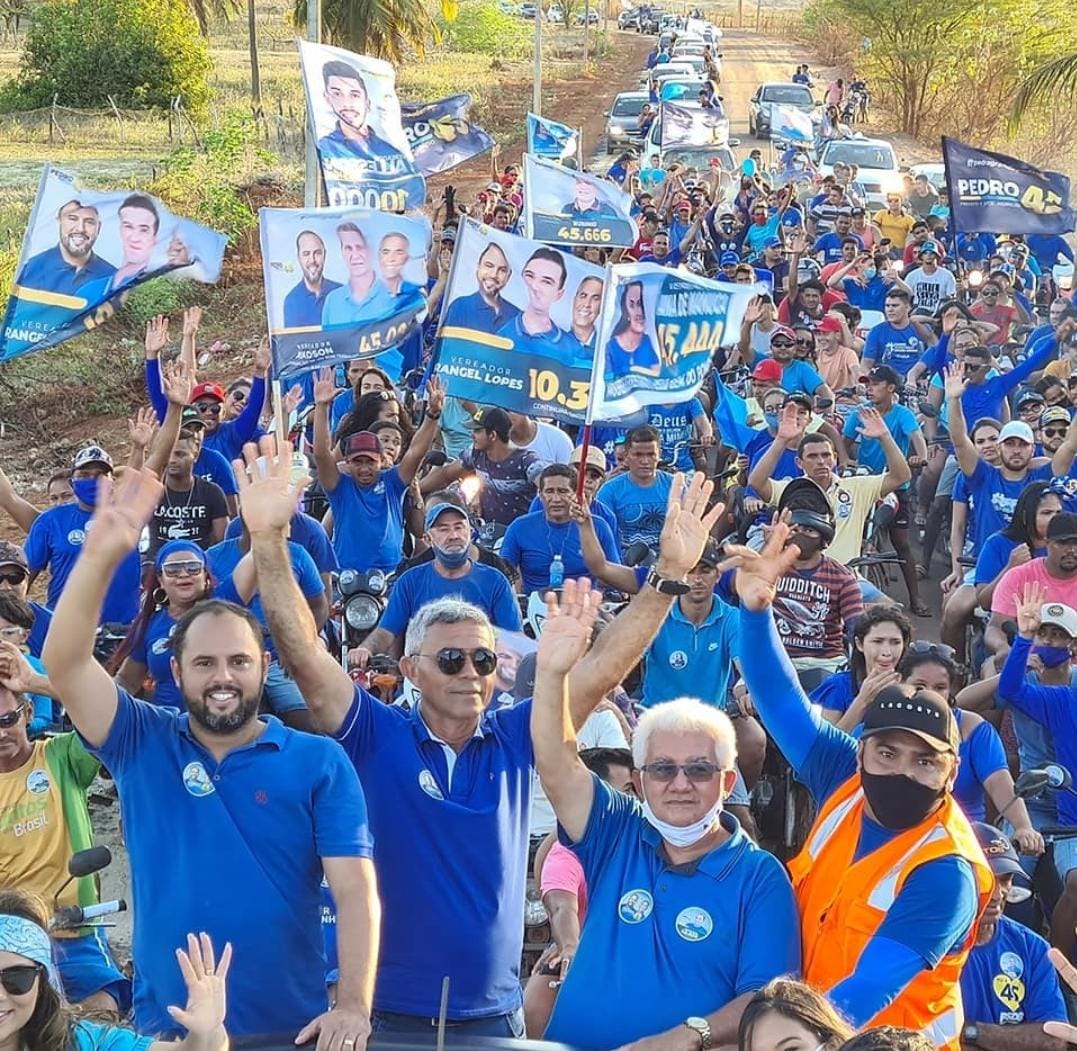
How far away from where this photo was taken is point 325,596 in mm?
7555

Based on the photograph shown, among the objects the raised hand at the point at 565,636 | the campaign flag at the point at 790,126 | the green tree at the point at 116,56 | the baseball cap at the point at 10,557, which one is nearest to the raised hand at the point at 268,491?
the raised hand at the point at 565,636

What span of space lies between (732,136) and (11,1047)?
43.9 metres

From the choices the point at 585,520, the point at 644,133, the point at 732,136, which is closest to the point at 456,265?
the point at 585,520

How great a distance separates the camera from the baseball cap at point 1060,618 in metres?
6.43

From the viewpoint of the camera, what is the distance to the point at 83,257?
9.58 meters

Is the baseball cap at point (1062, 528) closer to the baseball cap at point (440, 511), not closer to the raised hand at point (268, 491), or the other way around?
the baseball cap at point (440, 511)

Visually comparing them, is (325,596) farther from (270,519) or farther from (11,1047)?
(11,1047)

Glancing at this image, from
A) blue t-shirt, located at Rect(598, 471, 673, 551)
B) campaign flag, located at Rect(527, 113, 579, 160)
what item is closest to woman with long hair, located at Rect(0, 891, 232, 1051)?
blue t-shirt, located at Rect(598, 471, 673, 551)

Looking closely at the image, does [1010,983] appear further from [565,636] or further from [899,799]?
[565,636]

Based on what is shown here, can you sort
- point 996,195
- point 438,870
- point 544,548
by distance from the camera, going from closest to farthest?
point 438,870 → point 544,548 → point 996,195

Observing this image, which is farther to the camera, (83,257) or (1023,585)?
(83,257)

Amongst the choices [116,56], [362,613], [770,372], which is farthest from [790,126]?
[362,613]

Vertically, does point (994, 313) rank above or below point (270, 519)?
below

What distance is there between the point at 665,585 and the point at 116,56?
A: 35.7 meters
